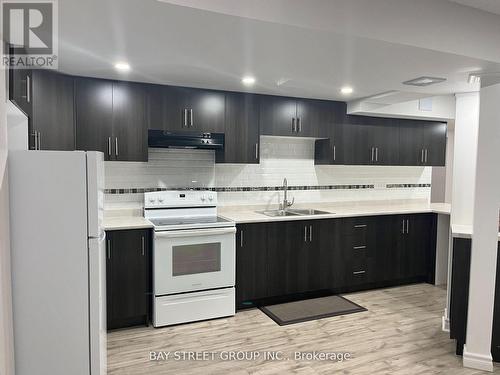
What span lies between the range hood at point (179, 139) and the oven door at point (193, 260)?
34.7 inches

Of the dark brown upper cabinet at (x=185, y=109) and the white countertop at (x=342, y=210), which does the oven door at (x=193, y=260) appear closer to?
the white countertop at (x=342, y=210)

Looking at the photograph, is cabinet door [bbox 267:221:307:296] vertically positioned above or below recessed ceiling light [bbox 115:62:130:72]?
below

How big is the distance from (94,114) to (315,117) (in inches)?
94.3

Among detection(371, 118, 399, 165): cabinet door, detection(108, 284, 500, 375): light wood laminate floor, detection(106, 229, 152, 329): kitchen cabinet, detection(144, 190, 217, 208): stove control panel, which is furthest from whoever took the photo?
detection(371, 118, 399, 165): cabinet door

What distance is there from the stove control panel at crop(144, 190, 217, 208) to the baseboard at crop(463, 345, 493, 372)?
8.79 ft

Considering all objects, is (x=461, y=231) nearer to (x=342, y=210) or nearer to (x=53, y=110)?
(x=342, y=210)

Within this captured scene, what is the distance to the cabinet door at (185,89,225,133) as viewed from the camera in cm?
378

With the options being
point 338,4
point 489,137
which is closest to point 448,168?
point 489,137

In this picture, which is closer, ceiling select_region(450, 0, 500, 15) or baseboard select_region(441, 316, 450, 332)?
ceiling select_region(450, 0, 500, 15)

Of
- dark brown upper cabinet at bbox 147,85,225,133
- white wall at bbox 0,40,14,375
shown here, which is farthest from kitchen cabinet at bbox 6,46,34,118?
dark brown upper cabinet at bbox 147,85,225,133

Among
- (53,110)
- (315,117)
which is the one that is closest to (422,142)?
(315,117)

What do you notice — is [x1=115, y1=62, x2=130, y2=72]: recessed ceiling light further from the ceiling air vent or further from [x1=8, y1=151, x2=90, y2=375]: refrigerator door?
the ceiling air vent

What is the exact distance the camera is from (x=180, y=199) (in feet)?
13.2

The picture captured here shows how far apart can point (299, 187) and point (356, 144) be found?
88cm
